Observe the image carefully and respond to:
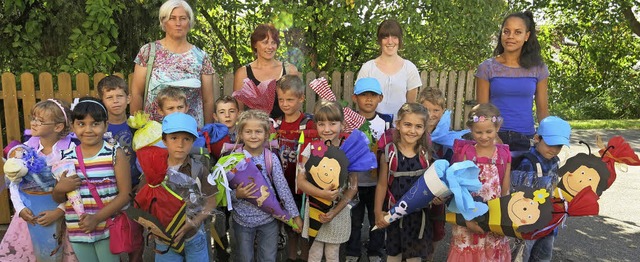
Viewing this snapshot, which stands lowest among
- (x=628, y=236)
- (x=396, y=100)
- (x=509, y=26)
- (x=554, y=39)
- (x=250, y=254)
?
(x=628, y=236)

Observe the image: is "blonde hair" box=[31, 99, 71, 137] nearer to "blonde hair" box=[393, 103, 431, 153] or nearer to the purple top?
"blonde hair" box=[393, 103, 431, 153]

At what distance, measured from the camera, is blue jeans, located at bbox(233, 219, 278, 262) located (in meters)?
3.38

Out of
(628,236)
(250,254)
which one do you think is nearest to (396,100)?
(250,254)

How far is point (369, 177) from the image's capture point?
151 inches

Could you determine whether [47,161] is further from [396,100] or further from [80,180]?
[396,100]

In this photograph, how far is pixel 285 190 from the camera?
3422 mm

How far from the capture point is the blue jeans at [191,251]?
3.05m

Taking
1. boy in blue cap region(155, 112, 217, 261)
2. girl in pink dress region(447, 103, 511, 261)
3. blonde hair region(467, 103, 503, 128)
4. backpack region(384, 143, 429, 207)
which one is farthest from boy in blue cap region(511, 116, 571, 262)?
boy in blue cap region(155, 112, 217, 261)

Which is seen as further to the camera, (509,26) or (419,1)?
(419,1)

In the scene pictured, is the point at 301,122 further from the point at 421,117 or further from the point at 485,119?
the point at 485,119

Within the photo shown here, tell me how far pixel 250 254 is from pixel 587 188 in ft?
7.80

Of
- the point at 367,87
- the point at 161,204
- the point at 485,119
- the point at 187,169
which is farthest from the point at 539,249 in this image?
the point at 161,204

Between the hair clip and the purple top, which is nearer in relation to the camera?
the hair clip

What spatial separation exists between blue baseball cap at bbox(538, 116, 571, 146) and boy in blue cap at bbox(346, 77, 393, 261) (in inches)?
46.7
